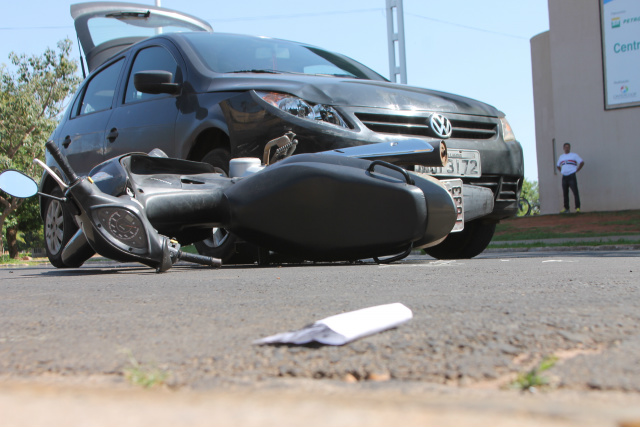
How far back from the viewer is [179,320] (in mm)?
2105

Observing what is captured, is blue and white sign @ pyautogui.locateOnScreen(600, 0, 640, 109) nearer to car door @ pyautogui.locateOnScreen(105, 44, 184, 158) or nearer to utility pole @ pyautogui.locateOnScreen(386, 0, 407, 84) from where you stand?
utility pole @ pyautogui.locateOnScreen(386, 0, 407, 84)

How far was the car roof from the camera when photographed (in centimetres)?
726

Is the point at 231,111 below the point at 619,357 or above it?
above

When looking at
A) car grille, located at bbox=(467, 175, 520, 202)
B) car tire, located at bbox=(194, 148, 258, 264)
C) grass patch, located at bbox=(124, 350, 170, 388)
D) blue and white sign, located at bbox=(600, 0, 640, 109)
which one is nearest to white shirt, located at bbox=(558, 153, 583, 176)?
blue and white sign, located at bbox=(600, 0, 640, 109)

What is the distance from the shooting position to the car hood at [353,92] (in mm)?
4574

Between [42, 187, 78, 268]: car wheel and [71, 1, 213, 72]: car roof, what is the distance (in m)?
1.70

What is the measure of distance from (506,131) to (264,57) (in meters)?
1.87

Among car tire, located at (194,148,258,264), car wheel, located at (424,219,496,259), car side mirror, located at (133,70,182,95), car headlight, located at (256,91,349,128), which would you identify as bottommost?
car wheel, located at (424,219,496,259)

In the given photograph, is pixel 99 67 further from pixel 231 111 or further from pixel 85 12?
pixel 231 111

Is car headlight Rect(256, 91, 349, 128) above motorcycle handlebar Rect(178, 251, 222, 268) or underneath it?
above

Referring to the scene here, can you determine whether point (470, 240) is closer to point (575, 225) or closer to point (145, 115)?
point (145, 115)

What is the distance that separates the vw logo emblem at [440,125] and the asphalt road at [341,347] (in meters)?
1.82

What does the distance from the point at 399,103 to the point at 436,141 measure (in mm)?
681

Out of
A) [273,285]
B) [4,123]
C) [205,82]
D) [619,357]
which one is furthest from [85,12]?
[4,123]
